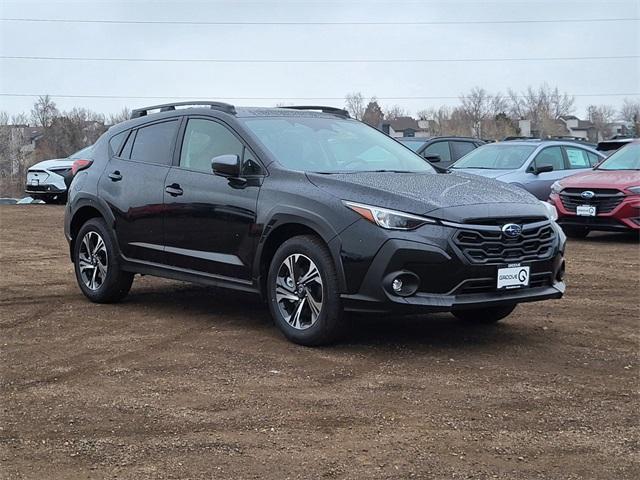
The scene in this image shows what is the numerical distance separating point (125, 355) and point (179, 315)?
148 centimetres

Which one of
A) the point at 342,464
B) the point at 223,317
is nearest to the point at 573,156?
the point at 223,317

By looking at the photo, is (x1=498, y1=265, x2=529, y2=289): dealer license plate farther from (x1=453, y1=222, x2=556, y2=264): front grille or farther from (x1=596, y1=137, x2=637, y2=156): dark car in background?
(x1=596, y1=137, x2=637, y2=156): dark car in background

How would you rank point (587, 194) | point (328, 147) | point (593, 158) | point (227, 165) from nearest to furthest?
point (227, 165)
point (328, 147)
point (587, 194)
point (593, 158)

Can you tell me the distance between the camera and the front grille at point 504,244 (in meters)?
5.98

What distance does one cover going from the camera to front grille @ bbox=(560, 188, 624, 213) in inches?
513

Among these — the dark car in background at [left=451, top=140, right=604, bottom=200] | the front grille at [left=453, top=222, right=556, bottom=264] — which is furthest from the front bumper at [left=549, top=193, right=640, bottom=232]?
the front grille at [left=453, top=222, right=556, bottom=264]

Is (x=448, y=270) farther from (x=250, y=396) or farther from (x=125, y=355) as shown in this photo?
(x=125, y=355)

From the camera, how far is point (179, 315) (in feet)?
25.2

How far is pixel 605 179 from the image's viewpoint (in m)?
13.4

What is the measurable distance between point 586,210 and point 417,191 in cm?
769

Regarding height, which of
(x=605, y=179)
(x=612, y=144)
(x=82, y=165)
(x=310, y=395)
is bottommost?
(x=310, y=395)

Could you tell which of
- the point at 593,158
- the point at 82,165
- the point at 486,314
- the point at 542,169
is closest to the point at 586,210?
the point at 542,169

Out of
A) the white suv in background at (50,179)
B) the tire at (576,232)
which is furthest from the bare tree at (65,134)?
the tire at (576,232)

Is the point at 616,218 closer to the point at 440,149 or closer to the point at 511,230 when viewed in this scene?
the point at 440,149
